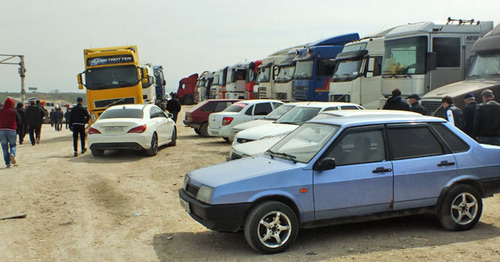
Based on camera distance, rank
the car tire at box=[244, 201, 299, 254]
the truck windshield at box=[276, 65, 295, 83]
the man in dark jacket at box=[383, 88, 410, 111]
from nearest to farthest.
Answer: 1. the car tire at box=[244, 201, 299, 254]
2. the man in dark jacket at box=[383, 88, 410, 111]
3. the truck windshield at box=[276, 65, 295, 83]

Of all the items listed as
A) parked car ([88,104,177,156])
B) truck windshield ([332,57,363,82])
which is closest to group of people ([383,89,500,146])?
truck windshield ([332,57,363,82])

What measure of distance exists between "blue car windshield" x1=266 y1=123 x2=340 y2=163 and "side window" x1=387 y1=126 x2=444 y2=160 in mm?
771

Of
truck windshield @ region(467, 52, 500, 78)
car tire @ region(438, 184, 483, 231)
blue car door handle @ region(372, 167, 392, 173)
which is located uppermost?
truck windshield @ region(467, 52, 500, 78)

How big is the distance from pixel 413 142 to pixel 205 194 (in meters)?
2.74

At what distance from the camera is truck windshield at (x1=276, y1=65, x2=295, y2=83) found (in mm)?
22469

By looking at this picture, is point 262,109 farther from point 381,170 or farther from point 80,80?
point 381,170

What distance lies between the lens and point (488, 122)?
915 cm

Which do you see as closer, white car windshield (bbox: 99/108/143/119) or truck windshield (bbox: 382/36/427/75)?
truck windshield (bbox: 382/36/427/75)

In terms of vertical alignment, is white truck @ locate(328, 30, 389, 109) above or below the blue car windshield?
above

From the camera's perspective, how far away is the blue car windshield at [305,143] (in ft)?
19.6

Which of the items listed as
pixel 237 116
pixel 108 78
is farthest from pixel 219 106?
pixel 108 78

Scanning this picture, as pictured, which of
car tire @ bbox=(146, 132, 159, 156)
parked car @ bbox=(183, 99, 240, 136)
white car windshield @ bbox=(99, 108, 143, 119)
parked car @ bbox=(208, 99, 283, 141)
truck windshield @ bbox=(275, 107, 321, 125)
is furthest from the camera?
parked car @ bbox=(183, 99, 240, 136)

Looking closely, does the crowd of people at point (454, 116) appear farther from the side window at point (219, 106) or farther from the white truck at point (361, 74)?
the side window at point (219, 106)

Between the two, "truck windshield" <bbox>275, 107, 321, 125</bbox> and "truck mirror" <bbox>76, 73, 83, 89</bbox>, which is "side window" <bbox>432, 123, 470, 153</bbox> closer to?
"truck windshield" <bbox>275, 107, 321, 125</bbox>
